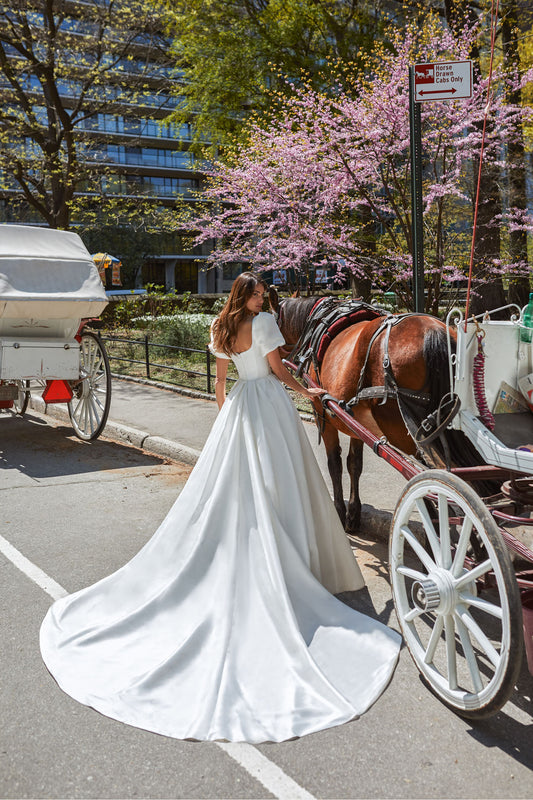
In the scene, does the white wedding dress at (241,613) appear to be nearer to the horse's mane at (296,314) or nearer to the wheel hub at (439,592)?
the wheel hub at (439,592)

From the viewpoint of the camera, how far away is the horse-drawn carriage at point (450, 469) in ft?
9.02

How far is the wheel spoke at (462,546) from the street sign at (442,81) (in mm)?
3818

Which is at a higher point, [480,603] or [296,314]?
[296,314]

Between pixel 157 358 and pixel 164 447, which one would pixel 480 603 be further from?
pixel 157 358

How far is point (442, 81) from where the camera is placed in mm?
5387

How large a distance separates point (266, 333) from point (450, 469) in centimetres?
141

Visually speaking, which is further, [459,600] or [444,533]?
[444,533]

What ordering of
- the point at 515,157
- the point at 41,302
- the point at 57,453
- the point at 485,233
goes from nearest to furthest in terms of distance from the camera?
the point at 41,302, the point at 57,453, the point at 485,233, the point at 515,157

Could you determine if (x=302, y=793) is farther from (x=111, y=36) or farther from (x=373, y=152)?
(x=111, y=36)

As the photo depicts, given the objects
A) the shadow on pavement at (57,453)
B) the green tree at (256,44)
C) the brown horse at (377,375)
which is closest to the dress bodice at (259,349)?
the brown horse at (377,375)

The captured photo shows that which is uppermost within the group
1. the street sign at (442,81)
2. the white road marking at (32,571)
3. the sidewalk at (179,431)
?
the street sign at (442,81)

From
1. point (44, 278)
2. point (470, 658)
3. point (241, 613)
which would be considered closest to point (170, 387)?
point (44, 278)

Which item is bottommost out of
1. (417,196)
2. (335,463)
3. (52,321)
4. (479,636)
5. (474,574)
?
(479,636)

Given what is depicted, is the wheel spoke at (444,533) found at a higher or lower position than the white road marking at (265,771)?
higher
